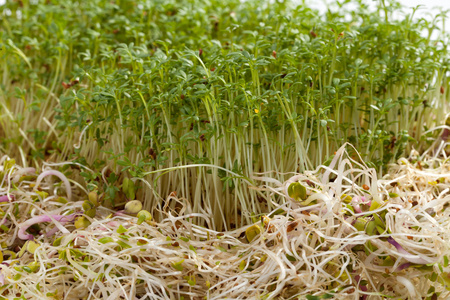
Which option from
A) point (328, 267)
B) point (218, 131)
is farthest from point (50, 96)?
point (328, 267)

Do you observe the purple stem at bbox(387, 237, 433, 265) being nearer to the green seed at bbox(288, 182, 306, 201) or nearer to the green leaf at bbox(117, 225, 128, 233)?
the green seed at bbox(288, 182, 306, 201)

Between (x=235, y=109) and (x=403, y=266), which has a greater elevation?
(x=235, y=109)

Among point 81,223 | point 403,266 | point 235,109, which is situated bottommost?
point 403,266

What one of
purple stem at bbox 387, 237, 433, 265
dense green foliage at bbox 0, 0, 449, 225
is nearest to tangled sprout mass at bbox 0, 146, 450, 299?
purple stem at bbox 387, 237, 433, 265

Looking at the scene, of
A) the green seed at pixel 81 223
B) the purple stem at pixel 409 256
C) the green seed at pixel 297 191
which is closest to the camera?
the purple stem at pixel 409 256

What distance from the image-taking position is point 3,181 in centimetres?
161

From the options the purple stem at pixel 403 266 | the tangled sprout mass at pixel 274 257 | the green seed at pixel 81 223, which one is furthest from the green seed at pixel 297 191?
the green seed at pixel 81 223

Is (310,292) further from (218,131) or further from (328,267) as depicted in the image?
(218,131)

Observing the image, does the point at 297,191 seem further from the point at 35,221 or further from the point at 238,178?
the point at 35,221

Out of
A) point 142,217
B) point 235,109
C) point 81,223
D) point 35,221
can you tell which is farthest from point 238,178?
point 35,221

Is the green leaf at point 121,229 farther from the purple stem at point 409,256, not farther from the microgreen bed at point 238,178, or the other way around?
the purple stem at point 409,256

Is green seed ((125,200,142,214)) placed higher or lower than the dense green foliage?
lower

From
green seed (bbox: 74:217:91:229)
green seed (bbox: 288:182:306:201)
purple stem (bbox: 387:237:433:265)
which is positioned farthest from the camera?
green seed (bbox: 74:217:91:229)

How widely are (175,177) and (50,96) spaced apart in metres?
0.92
